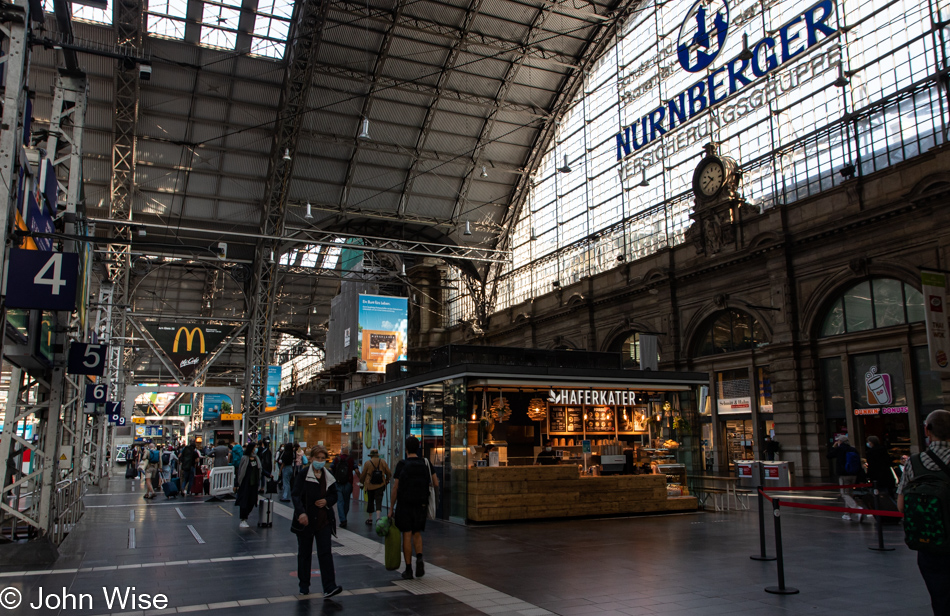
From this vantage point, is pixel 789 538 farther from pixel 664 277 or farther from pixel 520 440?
pixel 664 277

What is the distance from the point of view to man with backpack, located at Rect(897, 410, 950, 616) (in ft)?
16.6

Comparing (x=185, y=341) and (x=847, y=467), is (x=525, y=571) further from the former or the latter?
(x=185, y=341)

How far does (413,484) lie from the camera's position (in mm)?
9320

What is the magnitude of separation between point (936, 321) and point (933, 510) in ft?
48.0

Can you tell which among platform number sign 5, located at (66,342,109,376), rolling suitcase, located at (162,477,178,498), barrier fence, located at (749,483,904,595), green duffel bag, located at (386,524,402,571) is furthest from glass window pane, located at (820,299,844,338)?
rolling suitcase, located at (162,477,178,498)

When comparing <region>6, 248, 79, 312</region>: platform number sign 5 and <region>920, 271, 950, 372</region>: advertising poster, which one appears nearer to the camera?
<region>6, 248, 79, 312</region>: platform number sign 5

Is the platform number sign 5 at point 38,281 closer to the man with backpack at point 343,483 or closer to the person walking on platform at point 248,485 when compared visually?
the man with backpack at point 343,483

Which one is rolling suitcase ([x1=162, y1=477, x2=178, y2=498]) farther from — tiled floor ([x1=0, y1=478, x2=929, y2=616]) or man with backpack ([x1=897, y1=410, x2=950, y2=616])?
man with backpack ([x1=897, y1=410, x2=950, y2=616])

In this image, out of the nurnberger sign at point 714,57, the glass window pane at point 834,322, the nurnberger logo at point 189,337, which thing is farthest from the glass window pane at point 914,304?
the nurnberger logo at point 189,337

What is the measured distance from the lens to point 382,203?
4312 cm

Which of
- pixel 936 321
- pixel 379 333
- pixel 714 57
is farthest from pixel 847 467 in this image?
pixel 379 333

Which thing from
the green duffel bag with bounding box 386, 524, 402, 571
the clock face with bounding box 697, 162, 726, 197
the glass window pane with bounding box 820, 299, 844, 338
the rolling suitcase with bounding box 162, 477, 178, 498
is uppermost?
the clock face with bounding box 697, 162, 726, 197

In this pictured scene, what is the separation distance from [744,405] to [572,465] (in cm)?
1502

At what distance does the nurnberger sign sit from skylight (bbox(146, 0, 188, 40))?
21838 mm
